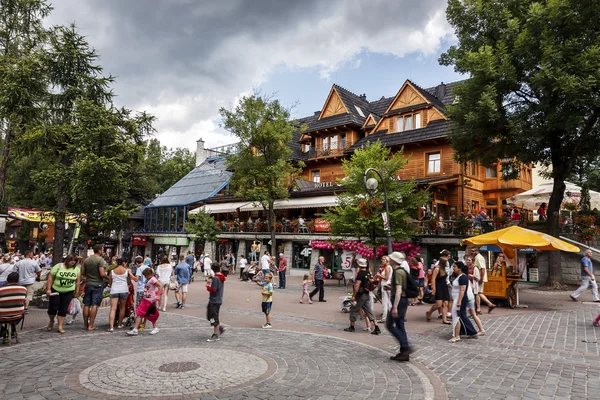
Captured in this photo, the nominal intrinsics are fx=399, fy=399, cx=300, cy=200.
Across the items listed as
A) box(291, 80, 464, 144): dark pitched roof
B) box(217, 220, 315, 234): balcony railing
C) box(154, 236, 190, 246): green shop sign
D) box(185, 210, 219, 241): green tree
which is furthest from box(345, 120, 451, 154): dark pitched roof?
box(154, 236, 190, 246): green shop sign

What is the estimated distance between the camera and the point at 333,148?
33.6 meters

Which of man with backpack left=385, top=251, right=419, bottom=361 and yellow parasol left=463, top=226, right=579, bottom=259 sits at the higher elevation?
yellow parasol left=463, top=226, right=579, bottom=259

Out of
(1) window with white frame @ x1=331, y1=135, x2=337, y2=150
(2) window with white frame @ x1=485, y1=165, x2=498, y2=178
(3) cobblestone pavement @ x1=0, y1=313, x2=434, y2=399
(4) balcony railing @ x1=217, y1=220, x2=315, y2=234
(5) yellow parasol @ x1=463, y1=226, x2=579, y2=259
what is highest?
(1) window with white frame @ x1=331, y1=135, x2=337, y2=150

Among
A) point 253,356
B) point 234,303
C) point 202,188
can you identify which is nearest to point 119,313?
point 253,356

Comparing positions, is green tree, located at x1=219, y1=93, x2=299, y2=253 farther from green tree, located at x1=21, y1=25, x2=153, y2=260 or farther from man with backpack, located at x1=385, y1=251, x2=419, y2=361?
man with backpack, located at x1=385, y1=251, x2=419, y2=361

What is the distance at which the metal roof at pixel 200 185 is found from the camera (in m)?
41.3

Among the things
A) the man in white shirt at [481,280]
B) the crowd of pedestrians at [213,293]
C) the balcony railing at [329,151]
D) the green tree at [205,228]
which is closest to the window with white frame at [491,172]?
the balcony railing at [329,151]

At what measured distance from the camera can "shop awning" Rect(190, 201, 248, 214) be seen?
116 feet

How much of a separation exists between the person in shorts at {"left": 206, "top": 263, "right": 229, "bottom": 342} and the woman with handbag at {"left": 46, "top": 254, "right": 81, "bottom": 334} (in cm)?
329

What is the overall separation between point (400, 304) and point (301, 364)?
2093 millimetres

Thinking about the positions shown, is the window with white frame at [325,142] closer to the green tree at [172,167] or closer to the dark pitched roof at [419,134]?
the dark pitched roof at [419,134]

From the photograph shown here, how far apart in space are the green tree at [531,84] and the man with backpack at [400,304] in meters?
13.2

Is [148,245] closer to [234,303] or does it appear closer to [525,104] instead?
[234,303]

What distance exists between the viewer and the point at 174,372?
6.38 m
